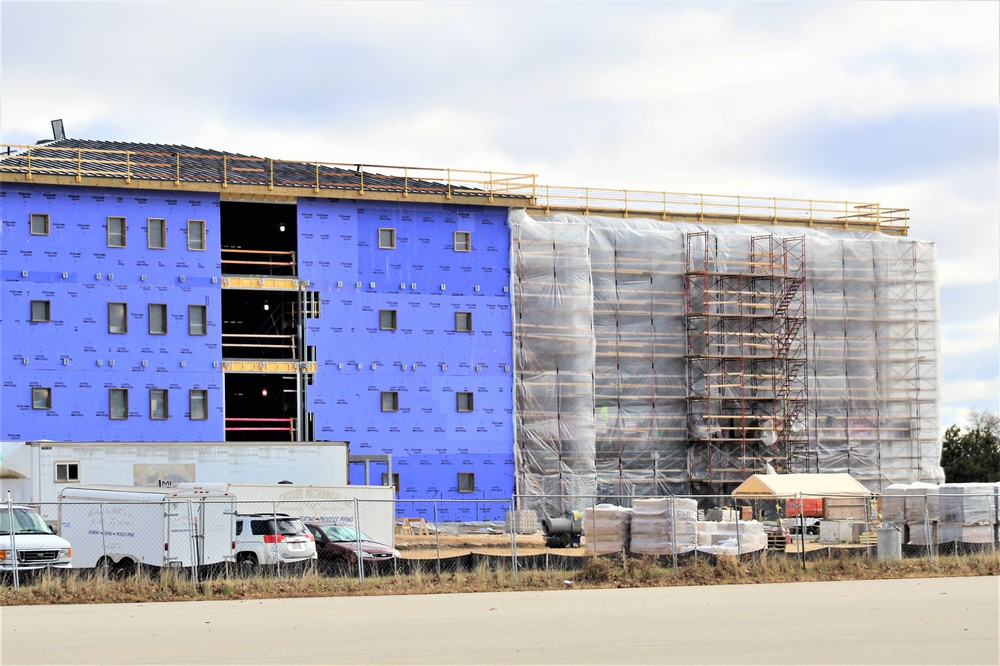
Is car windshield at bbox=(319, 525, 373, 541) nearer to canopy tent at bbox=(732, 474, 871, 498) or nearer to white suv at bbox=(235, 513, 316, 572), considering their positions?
white suv at bbox=(235, 513, 316, 572)

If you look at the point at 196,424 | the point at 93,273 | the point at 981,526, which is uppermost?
the point at 93,273

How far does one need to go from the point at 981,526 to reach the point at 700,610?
74.5ft

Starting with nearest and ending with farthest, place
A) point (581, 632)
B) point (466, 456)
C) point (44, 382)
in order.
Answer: point (581, 632) → point (44, 382) → point (466, 456)

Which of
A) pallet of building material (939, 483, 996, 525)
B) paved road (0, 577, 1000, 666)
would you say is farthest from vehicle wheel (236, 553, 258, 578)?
pallet of building material (939, 483, 996, 525)

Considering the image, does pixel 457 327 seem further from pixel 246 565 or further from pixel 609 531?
pixel 246 565

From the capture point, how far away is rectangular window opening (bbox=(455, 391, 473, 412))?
56469 millimetres

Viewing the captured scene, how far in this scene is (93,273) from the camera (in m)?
52.6

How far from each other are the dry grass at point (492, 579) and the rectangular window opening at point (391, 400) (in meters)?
24.1

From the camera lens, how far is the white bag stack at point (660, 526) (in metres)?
35.2

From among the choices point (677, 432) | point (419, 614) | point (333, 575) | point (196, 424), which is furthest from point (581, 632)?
point (677, 432)

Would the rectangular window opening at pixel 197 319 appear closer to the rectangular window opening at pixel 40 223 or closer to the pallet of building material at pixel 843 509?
the rectangular window opening at pixel 40 223

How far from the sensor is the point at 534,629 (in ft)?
68.7

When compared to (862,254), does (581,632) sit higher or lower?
lower

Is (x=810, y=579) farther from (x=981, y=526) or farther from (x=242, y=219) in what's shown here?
(x=242, y=219)
